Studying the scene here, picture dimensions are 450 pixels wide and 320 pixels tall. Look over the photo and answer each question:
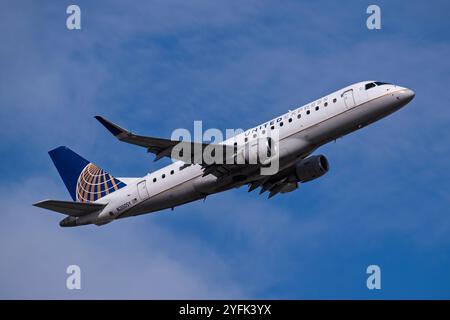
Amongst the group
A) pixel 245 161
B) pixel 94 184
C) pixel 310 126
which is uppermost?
pixel 310 126

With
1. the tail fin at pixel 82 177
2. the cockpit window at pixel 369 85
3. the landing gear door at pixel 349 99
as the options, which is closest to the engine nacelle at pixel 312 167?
the landing gear door at pixel 349 99

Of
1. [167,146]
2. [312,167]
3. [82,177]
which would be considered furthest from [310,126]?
[82,177]

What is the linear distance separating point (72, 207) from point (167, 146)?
881cm

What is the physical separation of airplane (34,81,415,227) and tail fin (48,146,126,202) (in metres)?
0.10

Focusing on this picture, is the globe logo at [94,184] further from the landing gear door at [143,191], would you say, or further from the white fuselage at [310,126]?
the white fuselage at [310,126]

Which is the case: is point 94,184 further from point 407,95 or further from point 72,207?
point 407,95

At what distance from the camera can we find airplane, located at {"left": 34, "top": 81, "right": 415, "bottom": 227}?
46.8 meters

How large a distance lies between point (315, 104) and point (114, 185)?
15206 millimetres

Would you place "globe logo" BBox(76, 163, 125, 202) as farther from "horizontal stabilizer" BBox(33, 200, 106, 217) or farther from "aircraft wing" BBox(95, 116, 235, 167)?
"aircraft wing" BBox(95, 116, 235, 167)

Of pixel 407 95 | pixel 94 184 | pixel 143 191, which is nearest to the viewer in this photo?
pixel 407 95

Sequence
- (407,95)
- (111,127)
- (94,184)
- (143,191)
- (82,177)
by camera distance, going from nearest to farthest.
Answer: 1. (111,127)
2. (407,95)
3. (143,191)
4. (94,184)
5. (82,177)

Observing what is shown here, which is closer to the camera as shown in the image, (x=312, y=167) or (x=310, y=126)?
(x=310, y=126)

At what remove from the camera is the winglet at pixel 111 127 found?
42.5 m

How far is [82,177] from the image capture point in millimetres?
57062
